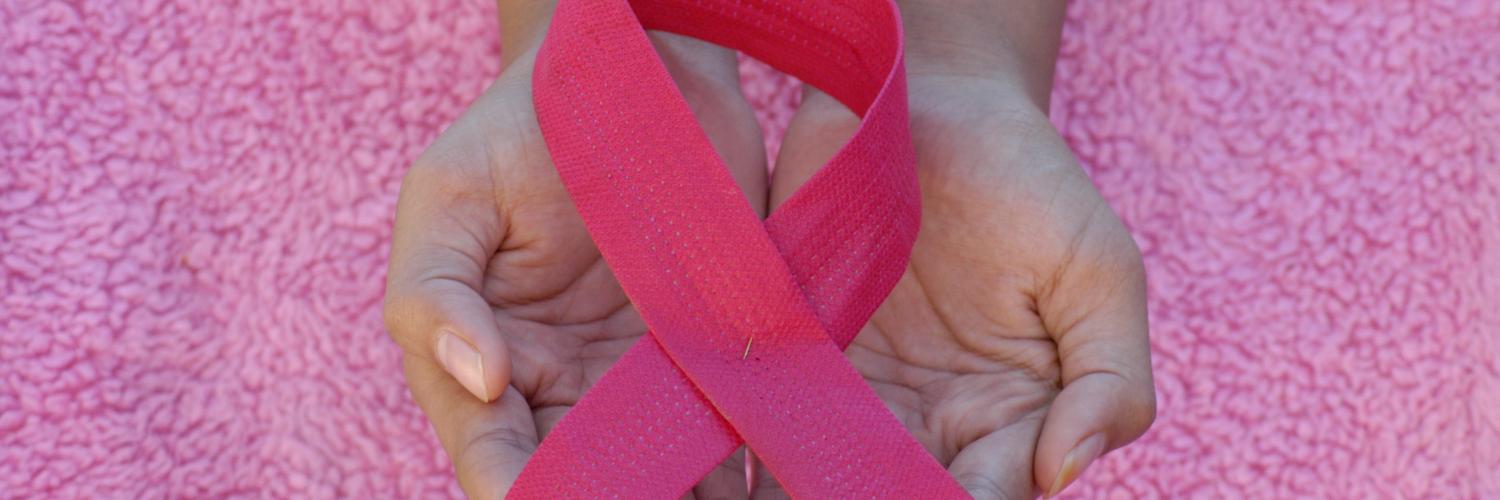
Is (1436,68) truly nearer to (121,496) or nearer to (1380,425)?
(1380,425)

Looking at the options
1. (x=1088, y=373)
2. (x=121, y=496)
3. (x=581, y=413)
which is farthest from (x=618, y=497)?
(x=121, y=496)

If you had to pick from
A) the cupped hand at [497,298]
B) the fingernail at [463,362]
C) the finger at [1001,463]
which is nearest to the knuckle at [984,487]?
the finger at [1001,463]

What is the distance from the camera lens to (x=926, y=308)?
2.74 feet

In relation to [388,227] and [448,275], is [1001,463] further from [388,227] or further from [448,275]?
[388,227]

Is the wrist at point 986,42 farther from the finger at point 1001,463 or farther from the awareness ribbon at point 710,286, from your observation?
the finger at point 1001,463

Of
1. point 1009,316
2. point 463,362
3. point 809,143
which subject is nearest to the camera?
point 463,362

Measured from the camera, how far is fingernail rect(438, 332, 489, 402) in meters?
0.66

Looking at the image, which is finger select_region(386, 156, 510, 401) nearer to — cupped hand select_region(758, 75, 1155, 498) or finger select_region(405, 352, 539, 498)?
finger select_region(405, 352, 539, 498)

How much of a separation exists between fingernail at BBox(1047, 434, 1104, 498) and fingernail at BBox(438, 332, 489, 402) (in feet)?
0.95

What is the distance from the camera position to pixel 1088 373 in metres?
0.72

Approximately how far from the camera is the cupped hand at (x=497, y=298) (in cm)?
68

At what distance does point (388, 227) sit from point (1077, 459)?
548 millimetres

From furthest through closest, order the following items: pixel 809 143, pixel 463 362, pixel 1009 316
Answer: pixel 809 143 < pixel 1009 316 < pixel 463 362

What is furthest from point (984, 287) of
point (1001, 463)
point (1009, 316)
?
point (1001, 463)
